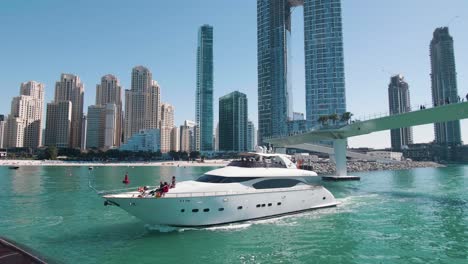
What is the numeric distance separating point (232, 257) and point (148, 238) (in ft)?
17.9

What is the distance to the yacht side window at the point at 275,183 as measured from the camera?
2110 centimetres

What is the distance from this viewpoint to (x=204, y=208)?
18.4 meters

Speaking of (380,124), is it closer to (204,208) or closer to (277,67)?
(204,208)

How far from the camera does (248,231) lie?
18703 millimetres

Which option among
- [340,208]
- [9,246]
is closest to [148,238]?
[9,246]

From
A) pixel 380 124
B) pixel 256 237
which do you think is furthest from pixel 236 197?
pixel 380 124

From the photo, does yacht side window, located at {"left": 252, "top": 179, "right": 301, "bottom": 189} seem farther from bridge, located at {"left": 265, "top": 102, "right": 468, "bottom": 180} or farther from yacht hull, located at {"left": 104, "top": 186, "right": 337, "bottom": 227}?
bridge, located at {"left": 265, "top": 102, "right": 468, "bottom": 180}

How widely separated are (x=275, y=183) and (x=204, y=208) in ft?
19.3

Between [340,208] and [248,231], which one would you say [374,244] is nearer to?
[248,231]

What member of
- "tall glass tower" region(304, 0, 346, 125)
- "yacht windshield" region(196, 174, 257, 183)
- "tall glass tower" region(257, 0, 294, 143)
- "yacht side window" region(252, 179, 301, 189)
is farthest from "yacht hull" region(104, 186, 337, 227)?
"tall glass tower" region(257, 0, 294, 143)

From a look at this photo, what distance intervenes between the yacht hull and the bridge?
89.8 ft

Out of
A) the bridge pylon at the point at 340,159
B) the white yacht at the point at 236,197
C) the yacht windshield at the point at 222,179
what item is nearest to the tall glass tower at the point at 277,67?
A: the bridge pylon at the point at 340,159

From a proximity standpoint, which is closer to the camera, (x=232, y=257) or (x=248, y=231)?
(x=232, y=257)

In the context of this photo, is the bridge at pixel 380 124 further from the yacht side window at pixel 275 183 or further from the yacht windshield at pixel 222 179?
the yacht windshield at pixel 222 179
